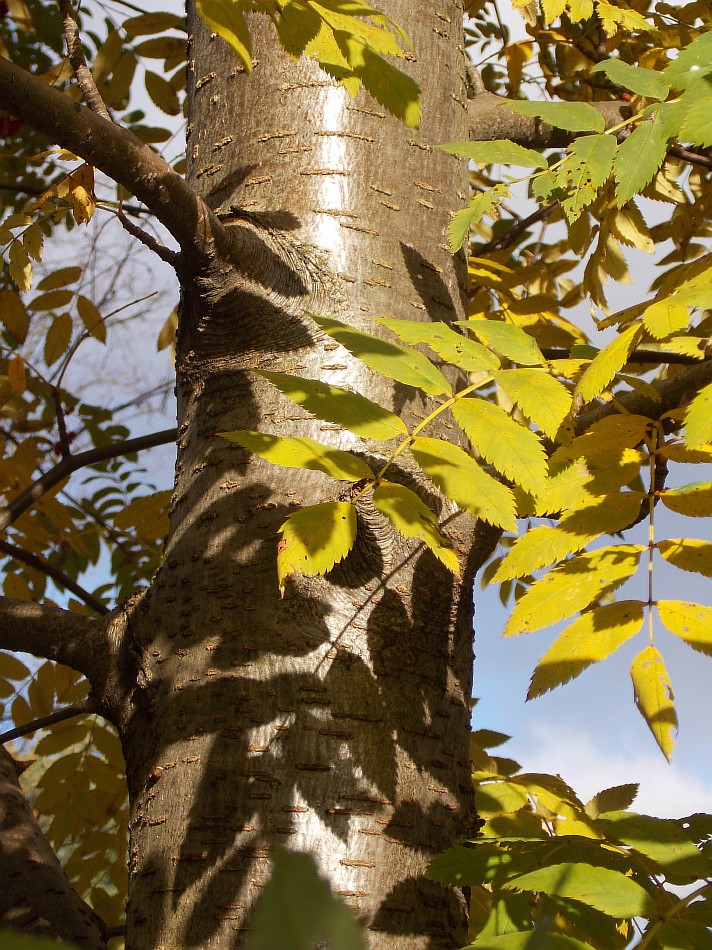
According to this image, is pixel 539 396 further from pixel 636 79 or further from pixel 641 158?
pixel 636 79

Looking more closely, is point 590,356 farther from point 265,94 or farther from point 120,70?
point 120,70

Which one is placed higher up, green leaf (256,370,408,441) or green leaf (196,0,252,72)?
green leaf (196,0,252,72)

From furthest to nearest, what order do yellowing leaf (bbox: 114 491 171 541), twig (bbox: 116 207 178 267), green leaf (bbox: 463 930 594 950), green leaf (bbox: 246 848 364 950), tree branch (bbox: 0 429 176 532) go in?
yellowing leaf (bbox: 114 491 171 541) < tree branch (bbox: 0 429 176 532) < twig (bbox: 116 207 178 267) < green leaf (bbox: 463 930 594 950) < green leaf (bbox: 246 848 364 950)

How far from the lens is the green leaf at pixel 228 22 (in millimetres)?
771

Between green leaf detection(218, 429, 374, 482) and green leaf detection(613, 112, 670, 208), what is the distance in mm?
440

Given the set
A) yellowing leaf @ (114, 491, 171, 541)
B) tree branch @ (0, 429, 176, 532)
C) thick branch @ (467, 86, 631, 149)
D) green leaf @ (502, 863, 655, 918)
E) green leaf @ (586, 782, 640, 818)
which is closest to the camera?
green leaf @ (502, 863, 655, 918)

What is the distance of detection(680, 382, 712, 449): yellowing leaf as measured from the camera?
76cm

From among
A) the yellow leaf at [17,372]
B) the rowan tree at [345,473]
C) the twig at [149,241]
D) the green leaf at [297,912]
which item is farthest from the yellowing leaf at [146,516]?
the green leaf at [297,912]

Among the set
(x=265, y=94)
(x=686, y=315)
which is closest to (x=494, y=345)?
(x=686, y=315)

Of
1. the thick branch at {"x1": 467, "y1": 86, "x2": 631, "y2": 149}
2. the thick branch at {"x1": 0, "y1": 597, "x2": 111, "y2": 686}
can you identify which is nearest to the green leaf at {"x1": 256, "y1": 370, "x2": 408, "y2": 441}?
the thick branch at {"x1": 0, "y1": 597, "x2": 111, "y2": 686}

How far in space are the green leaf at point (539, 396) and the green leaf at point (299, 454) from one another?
7.6 inches

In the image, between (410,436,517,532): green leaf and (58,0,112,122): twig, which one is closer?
(410,436,517,532): green leaf

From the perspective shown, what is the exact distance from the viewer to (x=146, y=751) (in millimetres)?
1063

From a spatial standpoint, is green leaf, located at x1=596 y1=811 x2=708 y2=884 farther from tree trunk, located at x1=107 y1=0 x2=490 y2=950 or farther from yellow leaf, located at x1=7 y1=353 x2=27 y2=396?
yellow leaf, located at x1=7 y1=353 x2=27 y2=396
